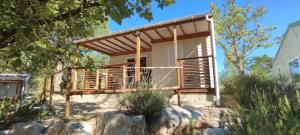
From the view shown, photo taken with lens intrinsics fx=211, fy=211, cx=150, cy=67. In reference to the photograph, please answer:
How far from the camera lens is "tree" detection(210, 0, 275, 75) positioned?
62.8 ft

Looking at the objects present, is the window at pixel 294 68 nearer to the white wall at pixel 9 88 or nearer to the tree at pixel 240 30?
the tree at pixel 240 30

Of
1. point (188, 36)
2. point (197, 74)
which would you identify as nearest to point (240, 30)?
point (188, 36)

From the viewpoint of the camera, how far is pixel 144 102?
546 cm

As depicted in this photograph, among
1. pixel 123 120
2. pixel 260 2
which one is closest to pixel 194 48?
pixel 123 120

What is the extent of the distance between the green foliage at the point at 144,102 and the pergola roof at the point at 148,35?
3.34m

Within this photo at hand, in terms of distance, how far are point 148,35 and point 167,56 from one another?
163 cm

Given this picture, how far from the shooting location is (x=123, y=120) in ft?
16.3

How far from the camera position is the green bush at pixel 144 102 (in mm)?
5480

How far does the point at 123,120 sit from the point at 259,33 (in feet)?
60.8

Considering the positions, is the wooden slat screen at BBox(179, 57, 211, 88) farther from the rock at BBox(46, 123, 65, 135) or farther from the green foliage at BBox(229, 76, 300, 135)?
the rock at BBox(46, 123, 65, 135)

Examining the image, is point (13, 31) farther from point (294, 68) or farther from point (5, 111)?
point (294, 68)

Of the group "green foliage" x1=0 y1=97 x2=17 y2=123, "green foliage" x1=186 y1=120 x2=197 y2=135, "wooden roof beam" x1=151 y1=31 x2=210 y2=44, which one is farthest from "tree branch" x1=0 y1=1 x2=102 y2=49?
"wooden roof beam" x1=151 y1=31 x2=210 y2=44

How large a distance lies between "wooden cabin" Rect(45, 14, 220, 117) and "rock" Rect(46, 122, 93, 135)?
2025mm

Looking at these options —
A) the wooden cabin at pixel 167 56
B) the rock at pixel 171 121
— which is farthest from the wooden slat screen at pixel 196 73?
the rock at pixel 171 121
